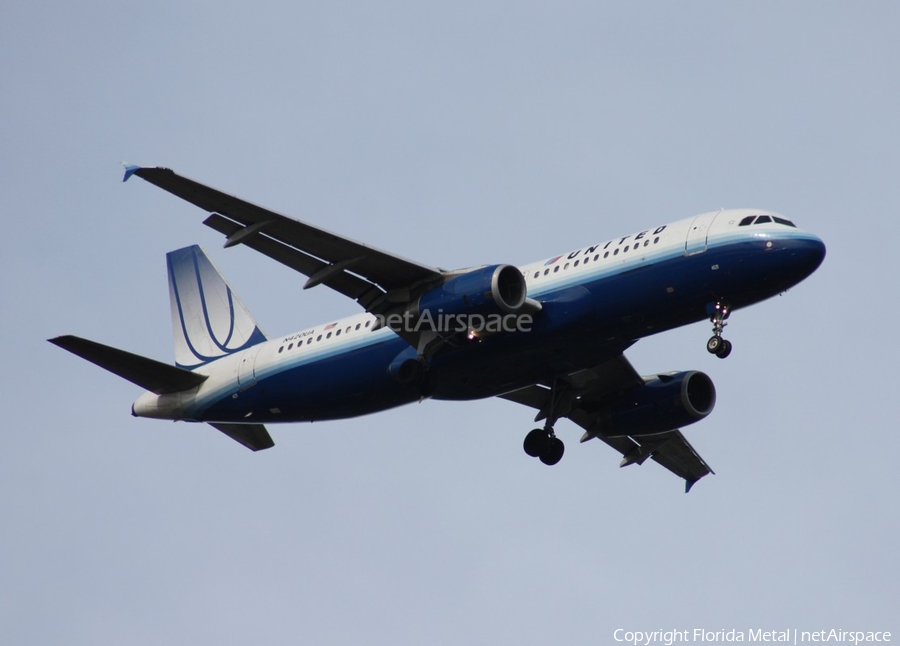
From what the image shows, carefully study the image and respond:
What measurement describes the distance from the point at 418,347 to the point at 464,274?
257 centimetres

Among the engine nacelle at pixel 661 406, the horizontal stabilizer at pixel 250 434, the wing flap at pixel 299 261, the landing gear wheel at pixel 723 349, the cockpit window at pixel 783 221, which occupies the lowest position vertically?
the horizontal stabilizer at pixel 250 434

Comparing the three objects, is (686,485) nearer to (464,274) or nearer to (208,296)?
(464,274)

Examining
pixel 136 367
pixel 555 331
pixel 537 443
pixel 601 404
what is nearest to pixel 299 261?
pixel 136 367

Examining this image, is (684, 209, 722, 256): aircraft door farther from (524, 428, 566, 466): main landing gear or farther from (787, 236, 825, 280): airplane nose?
(524, 428, 566, 466): main landing gear

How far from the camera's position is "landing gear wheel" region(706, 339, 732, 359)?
37969 mm

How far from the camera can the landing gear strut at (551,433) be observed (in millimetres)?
45344

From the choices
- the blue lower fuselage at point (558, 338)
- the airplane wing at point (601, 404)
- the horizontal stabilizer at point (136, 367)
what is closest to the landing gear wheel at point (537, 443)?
the airplane wing at point (601, 404)

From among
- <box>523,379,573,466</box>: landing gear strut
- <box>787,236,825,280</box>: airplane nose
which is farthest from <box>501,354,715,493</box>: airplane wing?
<box>787,236,825,280</box>: airplane nose

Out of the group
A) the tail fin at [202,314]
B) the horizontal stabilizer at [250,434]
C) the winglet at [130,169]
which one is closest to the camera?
the winglet at [130,169]

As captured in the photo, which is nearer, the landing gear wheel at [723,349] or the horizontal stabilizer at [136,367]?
the landing gear wheel at [723,349]

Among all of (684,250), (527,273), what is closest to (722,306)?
(684,250)

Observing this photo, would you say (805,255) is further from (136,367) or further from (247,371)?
(136,367)

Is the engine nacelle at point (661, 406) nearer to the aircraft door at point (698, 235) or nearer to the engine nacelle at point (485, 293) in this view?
the aircraft door at point (698, 235)

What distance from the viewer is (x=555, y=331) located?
38.8 metres
